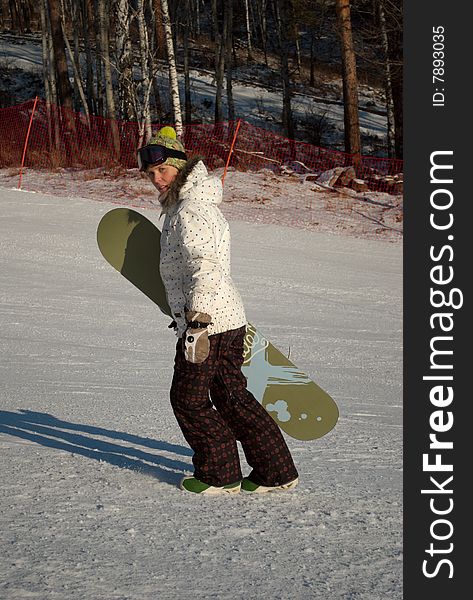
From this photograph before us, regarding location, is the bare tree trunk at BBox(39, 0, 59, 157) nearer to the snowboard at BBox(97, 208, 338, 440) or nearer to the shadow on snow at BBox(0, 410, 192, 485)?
→ the shadow on snow at BBox(0, 410, 192, 485)

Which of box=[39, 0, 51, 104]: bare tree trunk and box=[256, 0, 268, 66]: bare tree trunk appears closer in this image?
box=[39, 0, 51, 104]: bare tree trunk

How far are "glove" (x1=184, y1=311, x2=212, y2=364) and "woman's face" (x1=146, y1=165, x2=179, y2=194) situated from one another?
0.57 m

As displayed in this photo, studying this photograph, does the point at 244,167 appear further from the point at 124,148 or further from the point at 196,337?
the point at 196,337

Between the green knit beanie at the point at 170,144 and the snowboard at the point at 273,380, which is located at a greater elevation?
the green knit beanie at the point at 170,144

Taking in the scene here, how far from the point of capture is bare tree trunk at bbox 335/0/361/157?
20.7 m

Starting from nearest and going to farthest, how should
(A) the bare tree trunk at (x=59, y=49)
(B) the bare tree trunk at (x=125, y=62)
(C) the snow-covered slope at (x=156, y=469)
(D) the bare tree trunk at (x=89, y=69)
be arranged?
(C) the snow-covered slope at (x=156, y=469)
(B) the bare tree trunk at (x=125, y=62)
(A) the bare tree trunk at (x=59, y=49)
(D) the bare tree trunk at (x=89, y=69)

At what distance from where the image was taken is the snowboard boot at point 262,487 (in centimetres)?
409

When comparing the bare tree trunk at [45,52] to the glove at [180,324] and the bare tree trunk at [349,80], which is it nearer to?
the bare tree trunk at [349,80]

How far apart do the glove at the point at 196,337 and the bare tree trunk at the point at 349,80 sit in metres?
17.5

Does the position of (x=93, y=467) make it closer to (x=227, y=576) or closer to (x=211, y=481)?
(x=211, y=481)

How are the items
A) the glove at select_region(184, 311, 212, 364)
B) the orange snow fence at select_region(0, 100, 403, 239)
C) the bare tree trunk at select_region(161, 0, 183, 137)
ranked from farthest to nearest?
the bare tree trunk at select_region(161, 0, 183, 137) < the orange snow fence at select_region(0, 100, 403, 239) < the glove at select_region(184, 311, 212, 364)

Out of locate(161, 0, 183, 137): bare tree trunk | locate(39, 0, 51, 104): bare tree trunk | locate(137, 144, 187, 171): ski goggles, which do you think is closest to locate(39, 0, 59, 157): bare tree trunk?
locate(39, 0, 51, 104): bare tree trunk

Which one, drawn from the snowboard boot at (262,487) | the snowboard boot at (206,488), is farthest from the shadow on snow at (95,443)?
the snowboard boot at (262,487)

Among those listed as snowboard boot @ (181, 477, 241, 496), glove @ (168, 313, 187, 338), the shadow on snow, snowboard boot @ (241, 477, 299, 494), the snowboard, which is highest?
glove @ (168, 313, 187, 338)
